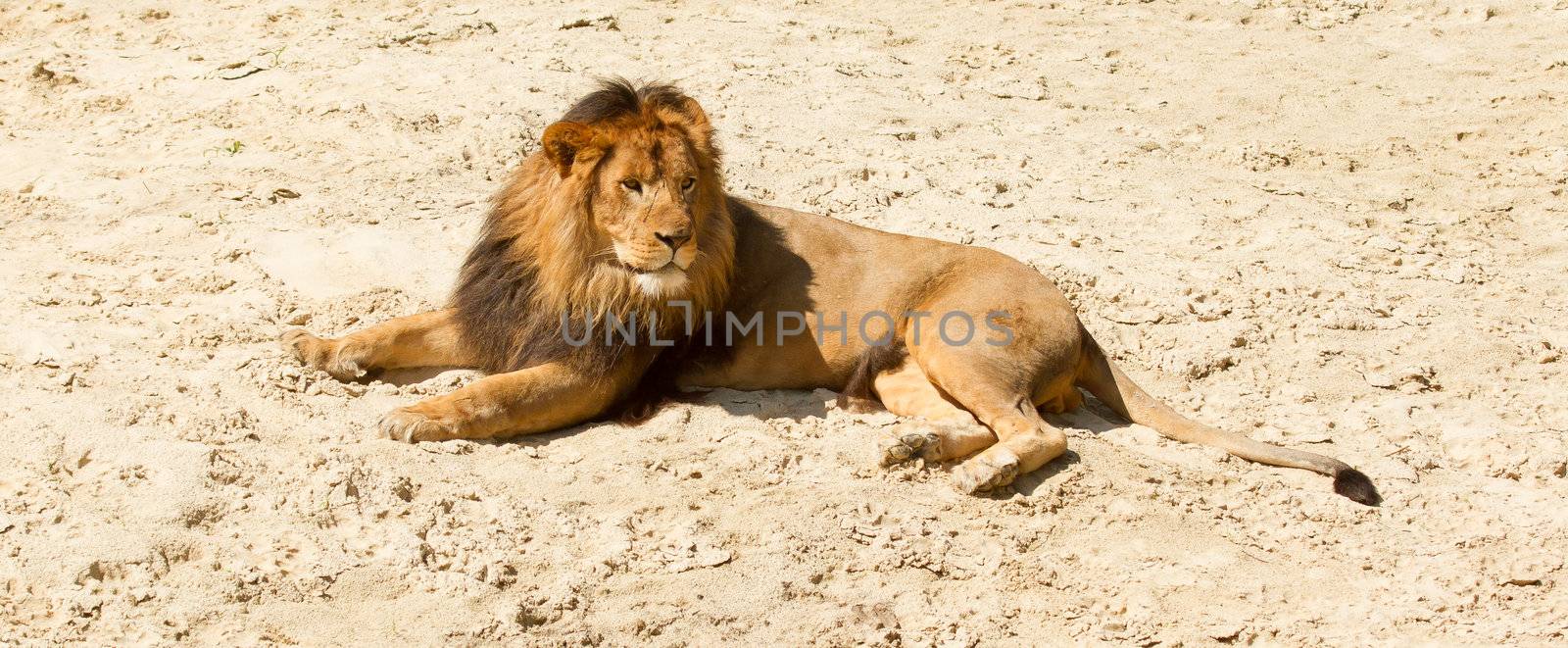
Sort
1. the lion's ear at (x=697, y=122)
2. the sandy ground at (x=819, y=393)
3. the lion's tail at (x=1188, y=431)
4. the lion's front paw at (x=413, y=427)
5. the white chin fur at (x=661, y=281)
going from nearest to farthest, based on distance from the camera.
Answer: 1. the sandy ground at (x=819, y=393)
2. the lion's front paw at (x=413, y=427)
3. the lion's tail at (x=1188, y=431)
4. the white chin fur at (x=661, y=281)
5. the lion's ear at (x=697, y=122)

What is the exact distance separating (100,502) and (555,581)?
44.1 inches

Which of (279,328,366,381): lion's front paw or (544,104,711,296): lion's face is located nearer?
(544,104,711,296): lion's face

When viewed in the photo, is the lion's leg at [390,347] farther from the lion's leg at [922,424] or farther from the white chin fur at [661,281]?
the lion's leg at [922,424]

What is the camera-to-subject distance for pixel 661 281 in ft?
14.4

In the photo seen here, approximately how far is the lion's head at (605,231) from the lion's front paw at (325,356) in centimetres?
37

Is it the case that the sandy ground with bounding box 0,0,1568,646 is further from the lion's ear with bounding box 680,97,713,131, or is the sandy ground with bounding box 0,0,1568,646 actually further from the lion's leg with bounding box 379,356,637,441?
the lion's ear with bounding box 680,97,713,131

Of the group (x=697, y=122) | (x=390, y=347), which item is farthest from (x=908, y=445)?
(x=390, y=347)

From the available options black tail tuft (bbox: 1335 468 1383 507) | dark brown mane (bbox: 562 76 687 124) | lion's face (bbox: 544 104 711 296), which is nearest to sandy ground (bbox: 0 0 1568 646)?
black tail tuft (bbox: 1335 468 1383 507)

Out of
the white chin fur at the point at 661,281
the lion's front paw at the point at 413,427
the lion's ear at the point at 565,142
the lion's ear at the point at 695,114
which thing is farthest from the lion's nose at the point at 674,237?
the lion's front paw at the point at 413,427

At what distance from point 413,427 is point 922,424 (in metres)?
1.48

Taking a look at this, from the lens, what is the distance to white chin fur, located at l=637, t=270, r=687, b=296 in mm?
4391

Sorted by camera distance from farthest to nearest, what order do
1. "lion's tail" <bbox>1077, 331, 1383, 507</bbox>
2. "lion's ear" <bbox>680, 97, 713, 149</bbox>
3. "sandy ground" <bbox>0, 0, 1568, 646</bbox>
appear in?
"lion's ear" <bbox>680, 97, 713, 149</bbox> → "lion's tail" <bbox>1077, 331, 1383, 507</bbox> → "sandy ground" <bbox>0, 0, 1568, 646</bbox>

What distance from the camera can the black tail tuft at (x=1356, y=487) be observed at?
4.26 meters

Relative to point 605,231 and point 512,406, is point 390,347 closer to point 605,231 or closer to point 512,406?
point 512,406
